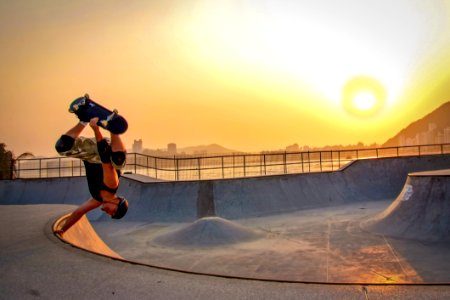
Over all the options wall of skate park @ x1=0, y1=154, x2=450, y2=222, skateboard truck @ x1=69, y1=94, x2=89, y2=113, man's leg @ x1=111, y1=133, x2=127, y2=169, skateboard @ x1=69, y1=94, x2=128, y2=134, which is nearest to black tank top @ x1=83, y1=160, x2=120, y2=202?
man's leg @ x1=111, y1=133, x2=127, y2=169

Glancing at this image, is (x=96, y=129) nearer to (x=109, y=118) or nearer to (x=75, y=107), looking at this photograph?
(x=109, y=118)

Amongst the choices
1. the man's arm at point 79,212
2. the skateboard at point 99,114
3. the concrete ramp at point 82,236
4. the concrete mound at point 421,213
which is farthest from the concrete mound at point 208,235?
the skateboard at point 99,114

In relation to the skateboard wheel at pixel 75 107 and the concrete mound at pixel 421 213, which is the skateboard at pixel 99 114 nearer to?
the skateboard wheel at pixel 75 107

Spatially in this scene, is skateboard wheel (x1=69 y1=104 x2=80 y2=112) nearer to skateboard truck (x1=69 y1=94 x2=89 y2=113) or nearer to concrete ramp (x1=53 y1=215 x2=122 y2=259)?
skateboard truck (x1=69 y1=94 x2=89 y2=113)

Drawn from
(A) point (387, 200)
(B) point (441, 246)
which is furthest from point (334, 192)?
(B) point (441, 246)

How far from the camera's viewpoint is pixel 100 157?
591cm

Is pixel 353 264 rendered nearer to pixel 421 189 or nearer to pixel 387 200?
pixel 421 189

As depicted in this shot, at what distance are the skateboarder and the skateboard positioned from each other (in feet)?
0.30

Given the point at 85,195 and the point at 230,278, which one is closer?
the point at 230,278

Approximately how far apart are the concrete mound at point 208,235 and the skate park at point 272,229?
1.8 inches

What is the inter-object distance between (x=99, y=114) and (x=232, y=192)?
1571 centimetres

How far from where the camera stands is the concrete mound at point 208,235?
14.1 metres

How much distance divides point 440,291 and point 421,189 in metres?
11.8

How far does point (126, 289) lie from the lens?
4.62 m
